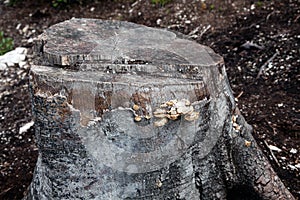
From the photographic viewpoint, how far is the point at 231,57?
4.05m

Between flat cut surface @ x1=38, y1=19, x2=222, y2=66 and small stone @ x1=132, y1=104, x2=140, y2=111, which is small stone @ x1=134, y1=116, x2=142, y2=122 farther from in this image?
flat cut surface @ x1=38, y1=19, x2=222, y2=66

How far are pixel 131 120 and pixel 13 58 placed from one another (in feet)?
9.83

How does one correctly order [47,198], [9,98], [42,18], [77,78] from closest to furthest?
[77,78] → [47,198] → [9,98] → [42,18]

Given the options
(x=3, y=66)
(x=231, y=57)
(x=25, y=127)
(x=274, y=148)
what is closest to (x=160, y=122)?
(x=274, y=148)

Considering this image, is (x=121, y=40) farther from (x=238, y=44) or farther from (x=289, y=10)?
(x=289, y=10)

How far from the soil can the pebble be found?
0.08m

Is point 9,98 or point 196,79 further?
point 9,98

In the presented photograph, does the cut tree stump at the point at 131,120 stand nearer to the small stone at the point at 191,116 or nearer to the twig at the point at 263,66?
the small stone at the point at 191,116

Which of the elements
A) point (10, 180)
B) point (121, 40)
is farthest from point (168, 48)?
point (10, 180)

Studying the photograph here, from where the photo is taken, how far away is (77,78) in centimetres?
187

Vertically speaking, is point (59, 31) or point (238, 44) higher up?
point (59, 31)

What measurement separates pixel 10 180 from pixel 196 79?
5.46 feet

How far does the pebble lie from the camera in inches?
177

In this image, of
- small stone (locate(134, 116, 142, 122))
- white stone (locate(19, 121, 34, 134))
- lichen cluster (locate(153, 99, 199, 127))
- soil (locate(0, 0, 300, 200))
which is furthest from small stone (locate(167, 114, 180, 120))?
white stone (locate(19, 121, 34, 134))
